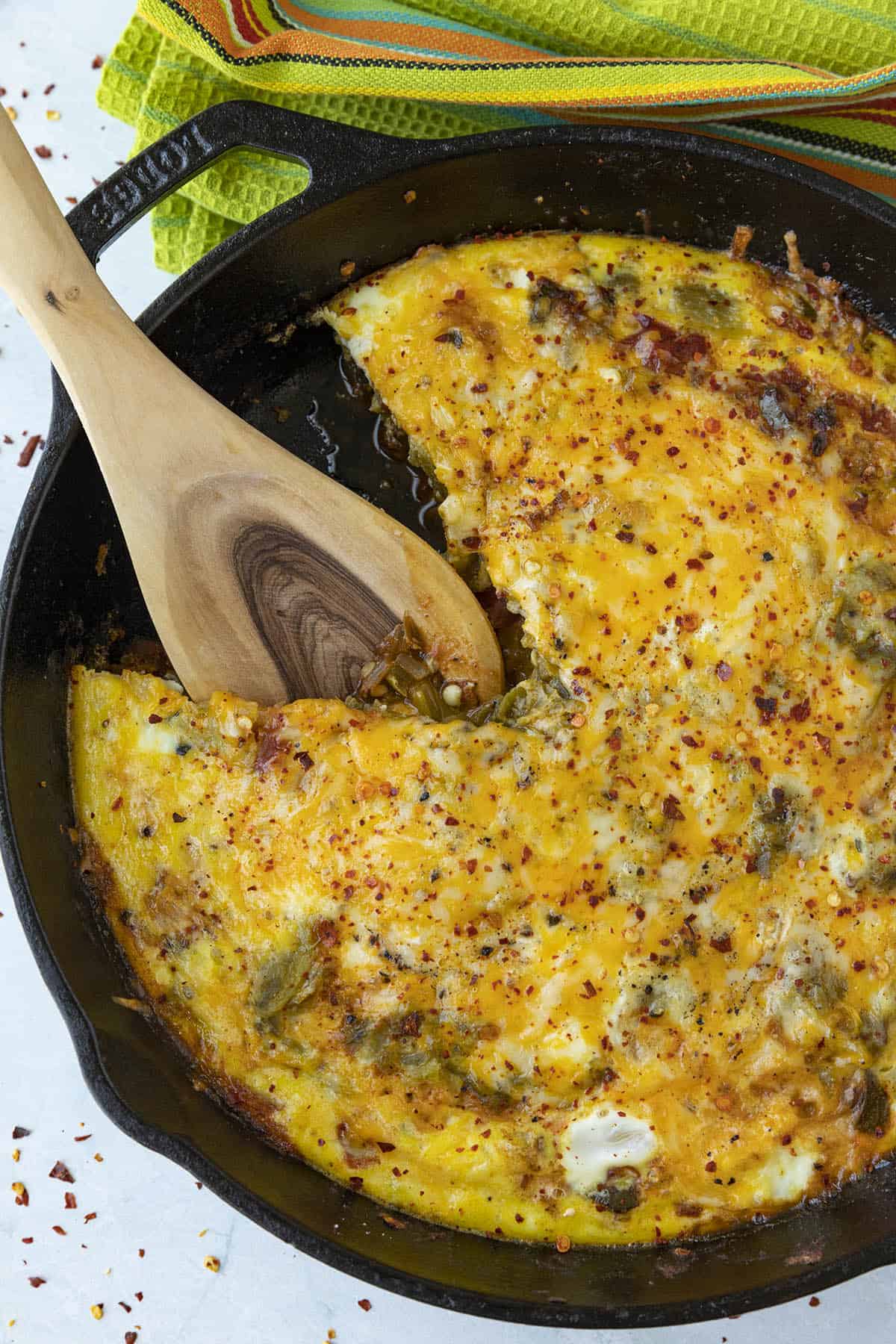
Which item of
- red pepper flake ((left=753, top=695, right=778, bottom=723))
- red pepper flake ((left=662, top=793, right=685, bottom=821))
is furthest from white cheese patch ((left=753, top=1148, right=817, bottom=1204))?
red pepper flake ((left=753, top=695, right=778, bottom=723))

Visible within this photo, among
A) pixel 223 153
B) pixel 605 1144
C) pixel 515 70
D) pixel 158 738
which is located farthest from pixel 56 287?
pixel 605 1144

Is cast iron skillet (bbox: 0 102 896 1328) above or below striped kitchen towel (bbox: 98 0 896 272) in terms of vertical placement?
below

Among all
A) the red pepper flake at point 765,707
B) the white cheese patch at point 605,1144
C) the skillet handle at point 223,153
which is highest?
the skillet handle at point 223,153

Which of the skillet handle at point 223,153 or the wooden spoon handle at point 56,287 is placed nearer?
the wooden spoon handle at point 56,287

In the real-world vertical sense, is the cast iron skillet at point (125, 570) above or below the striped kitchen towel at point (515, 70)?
below

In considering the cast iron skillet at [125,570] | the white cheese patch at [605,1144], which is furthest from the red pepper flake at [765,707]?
the cast iron skillet at [125,570]

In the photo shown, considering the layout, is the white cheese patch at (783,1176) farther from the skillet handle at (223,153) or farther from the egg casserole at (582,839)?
the skillet handle at (223,153)

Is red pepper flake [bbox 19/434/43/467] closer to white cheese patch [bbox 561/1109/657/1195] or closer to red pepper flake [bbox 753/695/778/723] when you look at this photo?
red pepper flake [bbox 753/695/778/723]

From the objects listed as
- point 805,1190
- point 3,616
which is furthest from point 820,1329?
point 3,616
